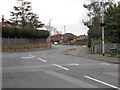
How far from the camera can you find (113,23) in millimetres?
34438

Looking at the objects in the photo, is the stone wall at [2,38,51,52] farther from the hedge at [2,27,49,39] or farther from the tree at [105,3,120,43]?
the tree at [105,3,120,43]

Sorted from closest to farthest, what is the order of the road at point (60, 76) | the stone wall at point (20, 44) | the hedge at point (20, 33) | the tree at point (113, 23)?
the road at point (60, 76) < the tree at point (113, 23) < the hedge at point (20, 33) < the stone wall at point (20, 44)

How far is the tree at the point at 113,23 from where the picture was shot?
3311 centimetres

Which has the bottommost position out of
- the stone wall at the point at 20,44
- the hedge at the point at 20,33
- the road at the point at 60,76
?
the road at the point at 60,76

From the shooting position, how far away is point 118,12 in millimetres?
31781

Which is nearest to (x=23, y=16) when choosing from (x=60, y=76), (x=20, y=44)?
(x=20, y=44)

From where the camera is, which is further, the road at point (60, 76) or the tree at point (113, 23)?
the tree at point (113, 23)

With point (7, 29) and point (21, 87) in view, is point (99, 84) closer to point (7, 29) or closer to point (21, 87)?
point (21, 87)

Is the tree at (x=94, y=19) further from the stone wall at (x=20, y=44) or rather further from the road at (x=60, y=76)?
the road at (x=60, y=76)

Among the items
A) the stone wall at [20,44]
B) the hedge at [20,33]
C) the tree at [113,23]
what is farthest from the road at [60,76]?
the stone wall at [20,44]

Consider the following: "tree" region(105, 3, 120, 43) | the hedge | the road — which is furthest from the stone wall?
the road

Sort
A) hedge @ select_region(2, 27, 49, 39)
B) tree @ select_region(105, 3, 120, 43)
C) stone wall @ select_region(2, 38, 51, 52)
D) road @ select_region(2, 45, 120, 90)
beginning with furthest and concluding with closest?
stone wall @ select_region(2, 38, 51, 52) < hedge @ select_region(2, 27, 49, 39) < tree @ select_region(105, 3, 120, 43) < road @ select_region(2, 45, 120, 90)

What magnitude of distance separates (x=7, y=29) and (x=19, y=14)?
18146 millimetres

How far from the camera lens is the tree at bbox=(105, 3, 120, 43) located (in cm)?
3311
